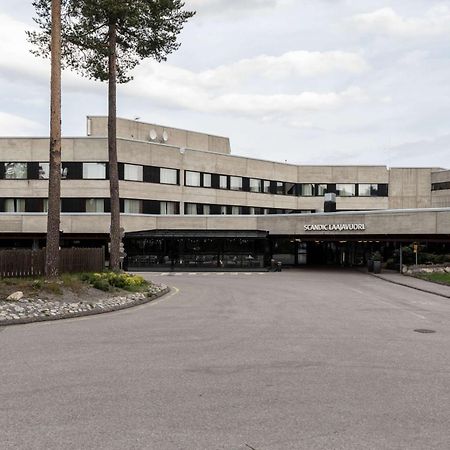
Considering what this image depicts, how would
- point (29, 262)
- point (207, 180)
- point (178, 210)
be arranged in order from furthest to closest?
point (207, 180)
point (178, 210)
point (29, 262)

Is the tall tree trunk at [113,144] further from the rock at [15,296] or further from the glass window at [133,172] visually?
the glass window at [133,172]

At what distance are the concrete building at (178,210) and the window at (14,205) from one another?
95 mm

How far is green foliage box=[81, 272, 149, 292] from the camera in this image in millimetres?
20312

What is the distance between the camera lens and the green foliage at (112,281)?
66.6 feet

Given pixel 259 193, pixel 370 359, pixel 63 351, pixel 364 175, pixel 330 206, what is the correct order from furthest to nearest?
pixel 364 175
pixel 259 193
pixel 330 206
pixel 63 351
pixel 370 359

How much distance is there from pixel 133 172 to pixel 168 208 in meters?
5.16

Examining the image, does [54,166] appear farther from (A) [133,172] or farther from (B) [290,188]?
(B) [290,188]

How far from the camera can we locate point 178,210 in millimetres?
52281

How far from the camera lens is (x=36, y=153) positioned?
48.1 metres

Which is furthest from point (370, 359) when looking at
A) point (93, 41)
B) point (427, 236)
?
point (427, 236)

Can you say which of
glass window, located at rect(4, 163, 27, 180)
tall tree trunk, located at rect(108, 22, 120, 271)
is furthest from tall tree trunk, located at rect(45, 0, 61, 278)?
glass window, located at rect(4, 163, 27, 180)

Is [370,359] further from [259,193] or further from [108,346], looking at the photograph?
[259,193]

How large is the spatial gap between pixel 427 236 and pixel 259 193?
22852 millimetres

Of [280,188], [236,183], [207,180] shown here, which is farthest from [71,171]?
[280,188]
